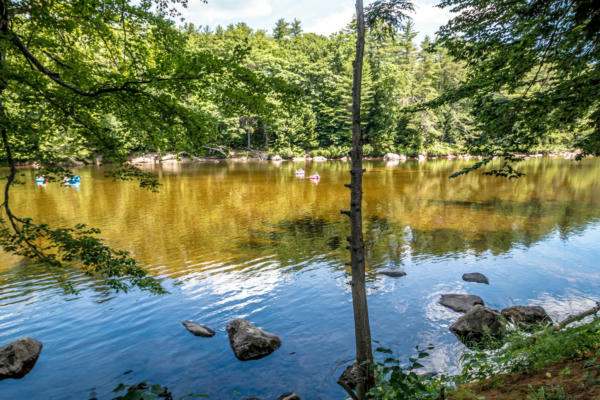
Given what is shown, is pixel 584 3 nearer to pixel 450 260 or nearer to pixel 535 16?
pixel 535 16

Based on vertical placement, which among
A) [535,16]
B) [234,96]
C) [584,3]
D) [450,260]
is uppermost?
[535,16]

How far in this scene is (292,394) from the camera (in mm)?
5996

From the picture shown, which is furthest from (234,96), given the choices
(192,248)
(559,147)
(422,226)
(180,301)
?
(559,147)

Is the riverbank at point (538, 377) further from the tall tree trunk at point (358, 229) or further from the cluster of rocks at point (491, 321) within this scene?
the cluster of rocks at point (491, 321)

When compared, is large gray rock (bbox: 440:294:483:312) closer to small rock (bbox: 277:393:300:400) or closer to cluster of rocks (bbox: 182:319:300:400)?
cluster of rocks (bbox: 182:319:300:400)

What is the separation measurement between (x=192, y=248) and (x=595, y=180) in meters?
37.1

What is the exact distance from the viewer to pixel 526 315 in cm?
799

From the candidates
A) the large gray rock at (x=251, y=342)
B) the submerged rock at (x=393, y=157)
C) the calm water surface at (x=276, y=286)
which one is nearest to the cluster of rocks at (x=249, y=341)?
the large gray rock at (x=251, y=342)

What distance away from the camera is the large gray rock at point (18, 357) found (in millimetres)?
6664

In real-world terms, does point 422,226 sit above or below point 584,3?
below

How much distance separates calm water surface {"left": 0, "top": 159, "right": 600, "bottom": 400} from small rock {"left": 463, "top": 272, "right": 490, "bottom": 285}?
0.27 meters

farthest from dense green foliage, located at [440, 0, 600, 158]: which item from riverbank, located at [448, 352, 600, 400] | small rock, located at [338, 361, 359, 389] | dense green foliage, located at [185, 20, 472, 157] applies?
dense green foliage, located at [185, 20, 472, 157]

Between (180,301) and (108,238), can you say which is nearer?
(180,301)

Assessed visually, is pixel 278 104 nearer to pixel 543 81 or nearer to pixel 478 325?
pixel 543 81
